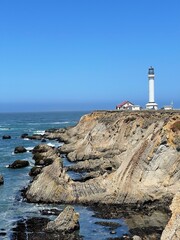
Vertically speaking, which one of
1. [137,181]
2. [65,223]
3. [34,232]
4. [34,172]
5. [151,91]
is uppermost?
[151,91]

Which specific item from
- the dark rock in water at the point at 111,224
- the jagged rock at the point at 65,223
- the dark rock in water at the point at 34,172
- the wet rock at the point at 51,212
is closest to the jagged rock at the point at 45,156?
the dark rock in water at the point at 34,172

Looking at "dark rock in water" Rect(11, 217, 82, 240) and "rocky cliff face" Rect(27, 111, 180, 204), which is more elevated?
"rocky cliff face" Rect(27, 111, 180, 204)

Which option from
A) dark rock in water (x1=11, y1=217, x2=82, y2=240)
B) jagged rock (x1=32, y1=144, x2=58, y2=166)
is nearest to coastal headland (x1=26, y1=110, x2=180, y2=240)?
dark rock in water (x1=11, y1=217, x2=82, y2=240)

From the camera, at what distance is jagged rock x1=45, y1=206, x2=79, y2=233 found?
2488 cm

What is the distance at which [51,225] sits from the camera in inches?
989

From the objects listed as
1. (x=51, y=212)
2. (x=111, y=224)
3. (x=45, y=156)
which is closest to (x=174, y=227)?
(x=111, y=224)

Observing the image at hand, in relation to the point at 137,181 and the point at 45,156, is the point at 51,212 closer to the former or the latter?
the point at 137,181

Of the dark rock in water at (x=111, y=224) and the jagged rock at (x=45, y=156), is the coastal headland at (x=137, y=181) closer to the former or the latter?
the dark rock in water at (x=111, y=224)

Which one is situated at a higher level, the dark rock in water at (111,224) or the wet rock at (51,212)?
the dark rock in water at (111,224)

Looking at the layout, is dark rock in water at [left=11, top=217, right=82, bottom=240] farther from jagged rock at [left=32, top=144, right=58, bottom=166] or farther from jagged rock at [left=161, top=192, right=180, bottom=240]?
jagged rock at [left=32, top=144, right=58, bottom=166]

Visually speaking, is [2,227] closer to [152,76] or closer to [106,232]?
[106,232]

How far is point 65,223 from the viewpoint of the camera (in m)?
25.2

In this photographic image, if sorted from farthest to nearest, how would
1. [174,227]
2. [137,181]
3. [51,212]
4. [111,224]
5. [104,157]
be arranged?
[104,157] < [137,181] < [51,212] < [111,224] < [174,227]

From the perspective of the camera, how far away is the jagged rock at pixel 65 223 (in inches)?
979
